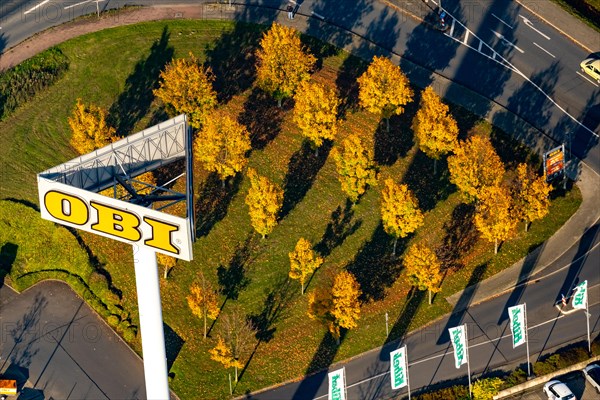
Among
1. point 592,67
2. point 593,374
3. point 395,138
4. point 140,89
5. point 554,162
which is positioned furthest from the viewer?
point 140,89

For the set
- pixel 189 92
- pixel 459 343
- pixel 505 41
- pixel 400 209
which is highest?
pixel 505 41

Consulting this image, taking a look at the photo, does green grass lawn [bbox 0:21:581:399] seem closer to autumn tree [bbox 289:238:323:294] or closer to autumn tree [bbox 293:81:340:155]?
autumn tree [bbox 289:238:323:294]

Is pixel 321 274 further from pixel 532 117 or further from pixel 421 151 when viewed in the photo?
pixel 532 117

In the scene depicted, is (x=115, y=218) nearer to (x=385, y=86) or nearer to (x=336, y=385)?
(x=336, y=385)

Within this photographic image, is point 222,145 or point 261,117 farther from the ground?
point 261,117

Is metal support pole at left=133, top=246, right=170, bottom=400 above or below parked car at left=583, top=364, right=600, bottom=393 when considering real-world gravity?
below

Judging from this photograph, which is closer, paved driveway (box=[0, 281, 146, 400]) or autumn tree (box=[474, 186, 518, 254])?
paved driveway (box=[0, 281, 146, 400])

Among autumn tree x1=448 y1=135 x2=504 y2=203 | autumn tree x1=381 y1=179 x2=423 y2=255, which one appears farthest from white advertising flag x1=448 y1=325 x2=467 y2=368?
autumn tree x1=448 y1=135 x2=504 y2=203

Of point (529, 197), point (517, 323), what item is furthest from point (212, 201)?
point (517, 323)
